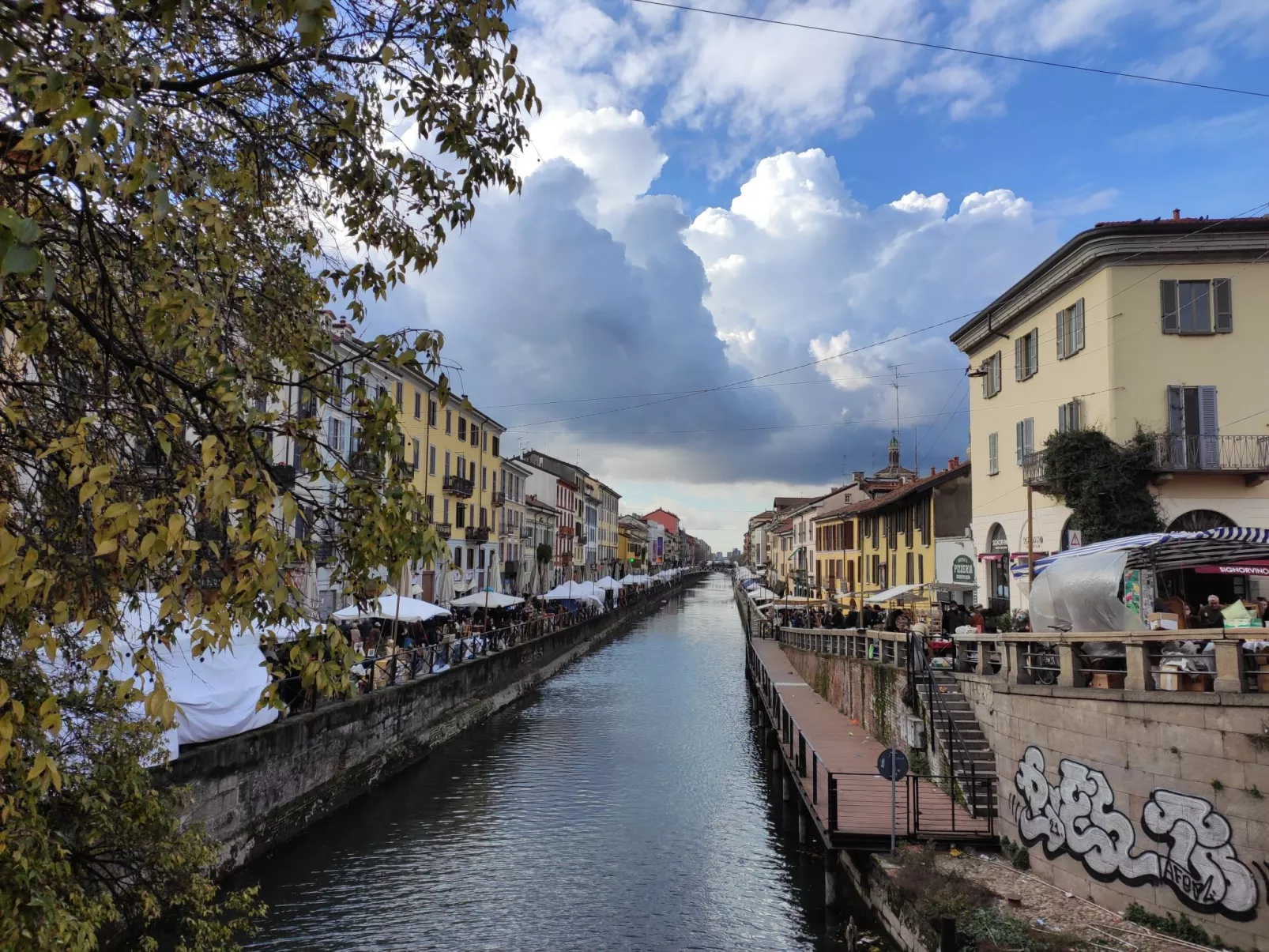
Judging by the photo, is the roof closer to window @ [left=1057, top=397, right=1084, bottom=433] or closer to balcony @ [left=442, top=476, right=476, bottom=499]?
window @ [left=1057, top=397, right=1084, bottom=433]

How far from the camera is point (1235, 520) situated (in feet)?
66.3

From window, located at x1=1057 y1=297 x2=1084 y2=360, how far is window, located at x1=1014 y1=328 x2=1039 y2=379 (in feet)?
5.03

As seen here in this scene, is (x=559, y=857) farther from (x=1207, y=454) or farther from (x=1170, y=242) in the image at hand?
(x=1170, y=242)

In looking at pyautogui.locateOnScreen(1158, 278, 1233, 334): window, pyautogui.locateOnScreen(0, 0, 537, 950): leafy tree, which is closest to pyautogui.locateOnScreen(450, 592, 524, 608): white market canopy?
pyautogui.locateOnScreen(1158, 278, 1233, 334): window

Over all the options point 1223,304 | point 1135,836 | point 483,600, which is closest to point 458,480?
point 483,600

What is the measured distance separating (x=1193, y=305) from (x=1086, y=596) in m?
11.5

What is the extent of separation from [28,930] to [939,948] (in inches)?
349

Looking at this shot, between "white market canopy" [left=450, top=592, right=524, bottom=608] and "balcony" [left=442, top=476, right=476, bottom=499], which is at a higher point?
"balcony" [left=442, top=476, right=476, bottom=499]

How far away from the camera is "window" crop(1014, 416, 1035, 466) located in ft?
82.3

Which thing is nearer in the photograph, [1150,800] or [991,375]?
[1150,800]

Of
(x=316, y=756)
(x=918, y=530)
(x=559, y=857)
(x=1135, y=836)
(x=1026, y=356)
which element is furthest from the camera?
(x=918, y=530)

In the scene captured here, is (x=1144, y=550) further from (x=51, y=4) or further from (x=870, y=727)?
(x=51, y=4)

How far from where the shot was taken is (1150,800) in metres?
10.3

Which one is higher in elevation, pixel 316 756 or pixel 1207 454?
pixel 1207 454
